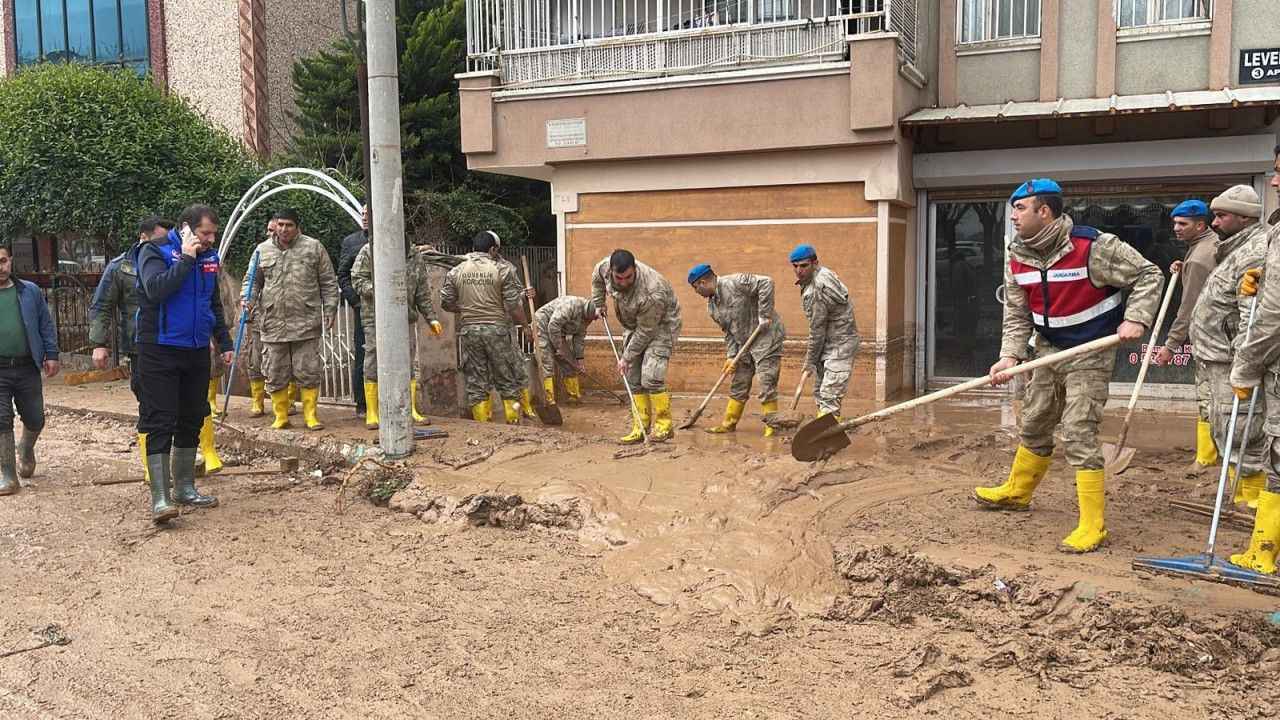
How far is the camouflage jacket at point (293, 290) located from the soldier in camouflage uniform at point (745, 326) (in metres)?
3.17

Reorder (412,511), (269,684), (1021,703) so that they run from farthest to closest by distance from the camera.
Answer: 1. (412,511)
2. (269,684)
3. (1021,703)

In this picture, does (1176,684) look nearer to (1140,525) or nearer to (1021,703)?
(1021,703)

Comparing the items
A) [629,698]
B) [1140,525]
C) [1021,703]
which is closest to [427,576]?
[629,698]

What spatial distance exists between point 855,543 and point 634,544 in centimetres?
118

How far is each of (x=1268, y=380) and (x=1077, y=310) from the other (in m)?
1.02

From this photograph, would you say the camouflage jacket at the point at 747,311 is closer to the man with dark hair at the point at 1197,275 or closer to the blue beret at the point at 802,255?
the blue beret at the point at 802,255

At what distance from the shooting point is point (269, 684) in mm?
3977

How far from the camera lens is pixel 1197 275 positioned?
6.91 m

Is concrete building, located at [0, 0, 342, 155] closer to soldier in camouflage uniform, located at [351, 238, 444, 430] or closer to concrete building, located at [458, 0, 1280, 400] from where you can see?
concrete building, located at [458, 0, 1280, 400]

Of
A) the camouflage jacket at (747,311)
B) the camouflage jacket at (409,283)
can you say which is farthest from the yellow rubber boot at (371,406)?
the camouflage jacket at (747,311)

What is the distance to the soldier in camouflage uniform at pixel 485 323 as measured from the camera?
9.43 m

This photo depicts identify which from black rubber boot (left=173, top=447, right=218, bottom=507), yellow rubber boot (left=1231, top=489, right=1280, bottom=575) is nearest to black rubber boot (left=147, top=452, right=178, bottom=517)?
black rubber boot (left=173, top=447, right=218, bottom=507)

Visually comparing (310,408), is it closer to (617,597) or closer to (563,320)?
(563,320)

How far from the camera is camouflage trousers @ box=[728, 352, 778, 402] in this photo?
908cm
